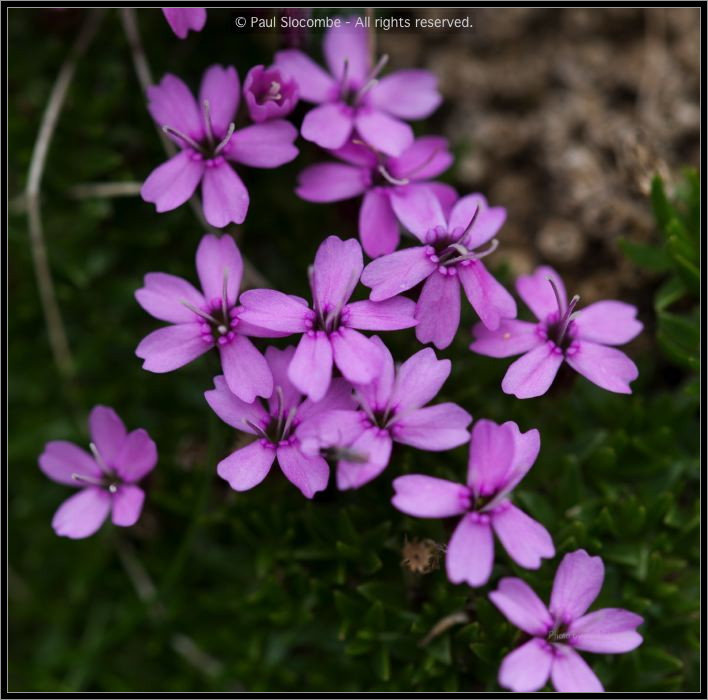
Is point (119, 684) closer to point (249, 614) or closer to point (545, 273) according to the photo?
point (249, 614)

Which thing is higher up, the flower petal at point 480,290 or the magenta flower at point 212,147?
the magenta flower at point 212,147

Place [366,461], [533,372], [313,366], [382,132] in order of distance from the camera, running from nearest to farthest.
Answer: [366,461] < [313,366] < [533,372] < [382,132]

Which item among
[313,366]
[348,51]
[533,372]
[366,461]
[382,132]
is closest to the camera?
[366,461]

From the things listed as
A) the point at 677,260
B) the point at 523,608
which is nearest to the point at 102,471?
the point at 523,608

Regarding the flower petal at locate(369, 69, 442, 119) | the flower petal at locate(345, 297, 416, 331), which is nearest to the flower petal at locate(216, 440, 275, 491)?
the flower petal at locate(345, 297, 416, 331)

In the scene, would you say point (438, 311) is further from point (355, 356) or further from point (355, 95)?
point (355, 95)

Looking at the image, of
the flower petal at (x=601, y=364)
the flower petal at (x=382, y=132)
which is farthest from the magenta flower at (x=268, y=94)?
the flower petal at (x=601, y=364)

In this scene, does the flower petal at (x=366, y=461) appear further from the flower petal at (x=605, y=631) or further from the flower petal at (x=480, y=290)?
the flower petal at (x=605, y=631)

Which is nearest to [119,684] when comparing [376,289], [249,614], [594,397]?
[249,614]
